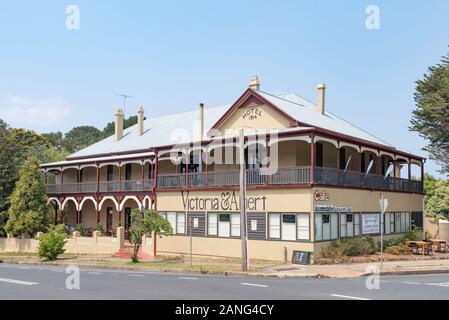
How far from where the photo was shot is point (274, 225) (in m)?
28.2

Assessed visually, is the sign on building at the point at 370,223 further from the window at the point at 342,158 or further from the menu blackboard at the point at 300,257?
the menu blackboard at the point at 300,257

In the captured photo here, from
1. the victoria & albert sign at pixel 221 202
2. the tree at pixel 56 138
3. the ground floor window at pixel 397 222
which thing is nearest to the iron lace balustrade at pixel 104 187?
the victoria & albert sign at pixel 221 202

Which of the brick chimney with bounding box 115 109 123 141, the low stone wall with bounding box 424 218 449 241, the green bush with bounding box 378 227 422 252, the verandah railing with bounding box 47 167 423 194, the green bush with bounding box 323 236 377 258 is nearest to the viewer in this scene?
the green bush with bounding box 323 236 377 258

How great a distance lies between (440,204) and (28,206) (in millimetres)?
35060

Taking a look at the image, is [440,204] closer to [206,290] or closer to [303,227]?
[303,227]

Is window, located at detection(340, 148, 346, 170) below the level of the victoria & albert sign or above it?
above

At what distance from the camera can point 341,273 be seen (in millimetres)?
21875

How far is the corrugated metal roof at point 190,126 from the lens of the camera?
33.5m

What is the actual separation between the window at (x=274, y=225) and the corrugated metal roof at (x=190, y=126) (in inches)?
240

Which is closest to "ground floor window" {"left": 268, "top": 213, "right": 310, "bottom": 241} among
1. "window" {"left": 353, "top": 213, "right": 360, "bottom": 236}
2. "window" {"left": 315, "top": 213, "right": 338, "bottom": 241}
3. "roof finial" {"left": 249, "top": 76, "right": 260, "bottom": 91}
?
"window" {"left": 315, "top": 213, "right": 338, "bottom": 241}

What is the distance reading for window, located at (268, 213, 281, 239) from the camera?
28.0 m

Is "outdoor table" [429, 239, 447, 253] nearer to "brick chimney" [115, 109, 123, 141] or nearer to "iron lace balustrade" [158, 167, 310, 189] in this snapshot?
"iron lace balustrade" [158, 167, 310, 189]
